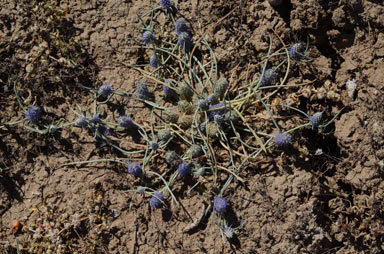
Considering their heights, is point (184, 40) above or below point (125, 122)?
above

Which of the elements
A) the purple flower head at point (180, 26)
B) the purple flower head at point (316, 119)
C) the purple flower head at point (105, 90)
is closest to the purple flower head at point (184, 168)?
the purple flower head at point (105, 90)

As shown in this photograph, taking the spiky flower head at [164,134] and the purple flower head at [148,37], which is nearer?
the spiky flower head at [164,134]

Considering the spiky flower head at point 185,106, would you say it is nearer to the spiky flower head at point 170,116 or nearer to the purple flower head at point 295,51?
the spiky flower head at point 170,116

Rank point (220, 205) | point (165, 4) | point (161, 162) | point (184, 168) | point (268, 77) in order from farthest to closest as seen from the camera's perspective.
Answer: point (165, 4)
point (161, 162)
point (268, 77)
point (184, 168)
point (220, 205)

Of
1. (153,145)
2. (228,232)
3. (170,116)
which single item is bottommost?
(228,232)

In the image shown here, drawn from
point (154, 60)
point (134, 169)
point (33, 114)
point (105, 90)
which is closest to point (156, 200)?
point (134, 169)

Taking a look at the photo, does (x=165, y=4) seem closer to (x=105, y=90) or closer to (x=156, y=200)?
(x=105, y=90)

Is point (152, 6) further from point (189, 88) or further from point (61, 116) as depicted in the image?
point (61, 116)

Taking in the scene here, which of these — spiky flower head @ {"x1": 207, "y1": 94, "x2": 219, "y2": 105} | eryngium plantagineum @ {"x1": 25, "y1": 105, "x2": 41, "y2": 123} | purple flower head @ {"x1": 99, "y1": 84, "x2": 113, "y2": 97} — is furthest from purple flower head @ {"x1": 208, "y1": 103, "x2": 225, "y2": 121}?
eryngium plantagineum @ {"x1": 25, "y1": 105, "x2": 41, "y2": 123}
